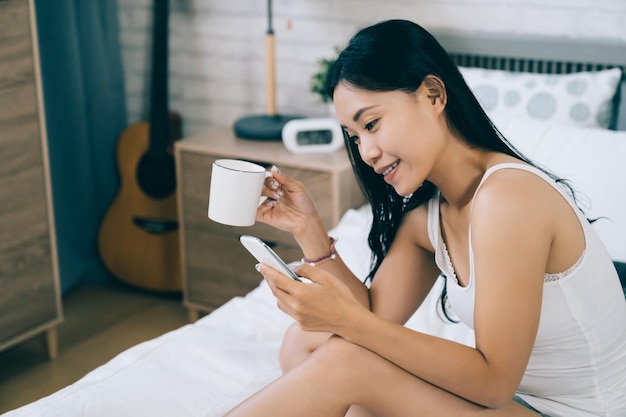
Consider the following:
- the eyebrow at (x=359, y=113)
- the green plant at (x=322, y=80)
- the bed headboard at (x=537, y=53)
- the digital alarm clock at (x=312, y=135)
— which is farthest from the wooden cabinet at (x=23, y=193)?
the eyebrow at (x=359, y=113)

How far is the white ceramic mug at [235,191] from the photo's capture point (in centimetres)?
138

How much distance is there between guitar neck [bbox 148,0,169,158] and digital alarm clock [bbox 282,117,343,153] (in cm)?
57

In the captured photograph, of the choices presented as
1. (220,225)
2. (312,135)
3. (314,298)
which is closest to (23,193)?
(220,225)

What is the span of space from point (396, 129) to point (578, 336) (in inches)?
16.8

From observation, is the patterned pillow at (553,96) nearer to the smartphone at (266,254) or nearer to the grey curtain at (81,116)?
the smartphone at (266,254)

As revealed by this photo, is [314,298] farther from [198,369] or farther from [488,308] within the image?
[198,369]

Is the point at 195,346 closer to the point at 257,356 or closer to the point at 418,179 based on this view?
the point at 257,356

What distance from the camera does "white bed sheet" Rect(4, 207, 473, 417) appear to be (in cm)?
142

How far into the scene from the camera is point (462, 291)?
4.19 ft

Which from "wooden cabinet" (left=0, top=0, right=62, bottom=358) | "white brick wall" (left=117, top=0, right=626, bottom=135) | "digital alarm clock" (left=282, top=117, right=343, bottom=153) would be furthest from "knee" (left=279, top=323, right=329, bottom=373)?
"white brick wall" (left=117, top=0, right=626, bottom=135)

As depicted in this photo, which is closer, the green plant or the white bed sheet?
the white bed sheet

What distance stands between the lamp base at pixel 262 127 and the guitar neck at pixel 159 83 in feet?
1.08

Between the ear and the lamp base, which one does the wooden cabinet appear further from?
the ear

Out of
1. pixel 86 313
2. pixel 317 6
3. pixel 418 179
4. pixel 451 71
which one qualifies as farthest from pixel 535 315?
pixel 86 313
